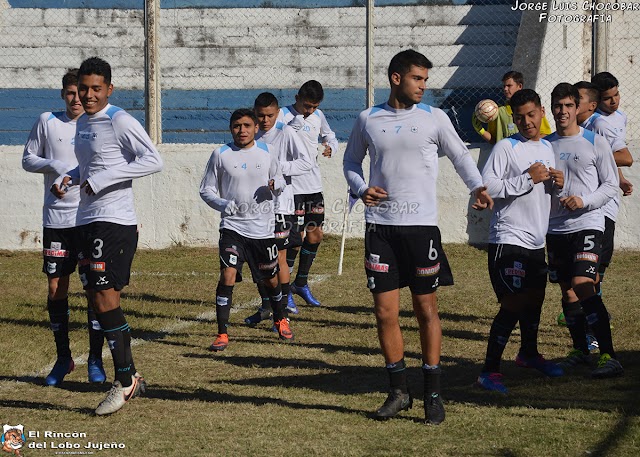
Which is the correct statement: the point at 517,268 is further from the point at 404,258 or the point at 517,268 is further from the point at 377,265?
the point at 377,265

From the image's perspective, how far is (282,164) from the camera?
10.7m

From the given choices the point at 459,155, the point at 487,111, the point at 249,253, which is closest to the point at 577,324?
the point at 459,155

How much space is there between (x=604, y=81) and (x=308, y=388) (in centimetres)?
398

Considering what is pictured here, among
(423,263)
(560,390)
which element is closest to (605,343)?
(560,390)

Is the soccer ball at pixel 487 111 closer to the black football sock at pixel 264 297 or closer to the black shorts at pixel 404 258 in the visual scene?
the black football sock at pixel 264 297

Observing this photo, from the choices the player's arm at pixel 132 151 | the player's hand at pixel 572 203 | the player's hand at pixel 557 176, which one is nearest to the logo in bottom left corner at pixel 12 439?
the player's arm at pixel 132 151

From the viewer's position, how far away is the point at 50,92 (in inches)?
760

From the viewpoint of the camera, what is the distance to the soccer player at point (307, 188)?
11656mm

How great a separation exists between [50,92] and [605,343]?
1363 centimetres

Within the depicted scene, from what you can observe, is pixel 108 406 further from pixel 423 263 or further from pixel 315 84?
pixel 315 84

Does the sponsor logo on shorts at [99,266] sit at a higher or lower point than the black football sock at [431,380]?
higher

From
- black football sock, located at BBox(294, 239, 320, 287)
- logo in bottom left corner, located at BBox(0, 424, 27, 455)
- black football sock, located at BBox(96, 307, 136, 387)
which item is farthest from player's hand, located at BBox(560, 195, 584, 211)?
black football sock, located at BBox(294, 239, 320, 287)

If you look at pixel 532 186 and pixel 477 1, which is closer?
pixel 532 186

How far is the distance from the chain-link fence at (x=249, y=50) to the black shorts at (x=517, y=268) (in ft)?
32.3
